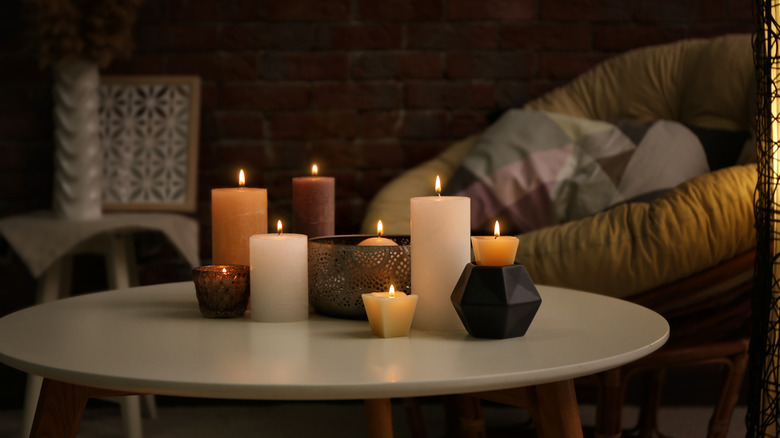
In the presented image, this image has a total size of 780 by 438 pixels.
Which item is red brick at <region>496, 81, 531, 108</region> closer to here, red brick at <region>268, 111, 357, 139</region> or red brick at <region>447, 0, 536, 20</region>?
red brick at <region>447, 0, 536, 20</region>

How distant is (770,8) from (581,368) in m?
0.72

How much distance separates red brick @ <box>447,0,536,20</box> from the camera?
2352mm

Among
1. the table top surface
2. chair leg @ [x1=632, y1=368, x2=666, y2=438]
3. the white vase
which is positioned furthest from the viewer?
the white vase

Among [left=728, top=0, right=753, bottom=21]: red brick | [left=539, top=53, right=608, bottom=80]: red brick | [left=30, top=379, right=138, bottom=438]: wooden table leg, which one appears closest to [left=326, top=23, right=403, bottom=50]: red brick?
[left=539, top=53, right=608, bottom=80]: red brick

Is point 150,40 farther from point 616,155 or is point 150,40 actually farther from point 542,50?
point 616,155

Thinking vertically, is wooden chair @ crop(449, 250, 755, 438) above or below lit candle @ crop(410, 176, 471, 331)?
below

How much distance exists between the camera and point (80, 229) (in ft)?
6.17

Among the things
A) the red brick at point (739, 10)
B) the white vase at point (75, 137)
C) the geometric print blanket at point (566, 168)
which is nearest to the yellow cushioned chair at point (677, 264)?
the geometric print blanket at point (566, 168)

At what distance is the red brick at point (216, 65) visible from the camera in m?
2.33

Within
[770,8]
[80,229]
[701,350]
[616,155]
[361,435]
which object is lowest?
[361,435]

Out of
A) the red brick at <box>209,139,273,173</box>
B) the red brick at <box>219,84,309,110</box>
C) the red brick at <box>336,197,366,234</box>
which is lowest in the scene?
the red brick at <box>336,197,366,234</box>

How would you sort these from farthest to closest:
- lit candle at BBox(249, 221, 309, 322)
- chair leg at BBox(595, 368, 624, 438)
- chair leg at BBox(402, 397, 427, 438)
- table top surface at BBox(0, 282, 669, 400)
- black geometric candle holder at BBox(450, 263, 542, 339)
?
1. chair leg at BBox(402, 397, 427, 438)
2. chair leg at BBox(595, 368, 624, 438)
3. lit candle at BBox(249, 221, 309, 322)
4. black geometric candle holder at BBox(450, 263, 542, 339)
5. table top surface at BBox(0, 282, 669, 400)

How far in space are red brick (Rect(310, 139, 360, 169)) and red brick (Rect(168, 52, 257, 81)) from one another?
27 centimetres

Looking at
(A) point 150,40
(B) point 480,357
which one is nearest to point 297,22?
(A) point 150,40
